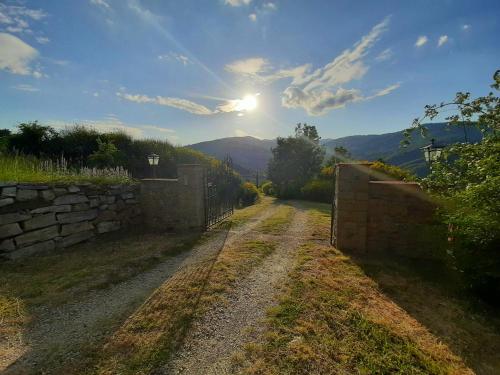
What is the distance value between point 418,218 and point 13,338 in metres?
7.73

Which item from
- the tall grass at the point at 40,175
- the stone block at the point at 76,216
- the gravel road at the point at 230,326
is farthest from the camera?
the stone block at the point at 76,216

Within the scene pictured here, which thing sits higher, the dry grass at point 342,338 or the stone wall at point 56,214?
the stone wall at point 56,214

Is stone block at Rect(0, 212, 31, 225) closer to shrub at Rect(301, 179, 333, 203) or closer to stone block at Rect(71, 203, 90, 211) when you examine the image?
stone block at Rect(71, 203, 90, 211)

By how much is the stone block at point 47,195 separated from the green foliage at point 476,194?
8630 mm

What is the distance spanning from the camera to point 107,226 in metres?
8.22

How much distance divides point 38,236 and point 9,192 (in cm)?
122

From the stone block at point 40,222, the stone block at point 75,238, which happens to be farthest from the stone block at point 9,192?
the stone block at point 75,238

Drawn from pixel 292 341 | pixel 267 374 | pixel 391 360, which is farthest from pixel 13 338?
pixel 391 360

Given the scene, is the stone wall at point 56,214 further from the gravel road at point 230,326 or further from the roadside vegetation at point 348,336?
the roadside vegetation at point 348,336

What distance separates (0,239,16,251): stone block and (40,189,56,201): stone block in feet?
3.91

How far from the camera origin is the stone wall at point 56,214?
577cm

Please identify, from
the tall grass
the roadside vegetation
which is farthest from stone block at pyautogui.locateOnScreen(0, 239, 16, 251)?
the roadside vegetation

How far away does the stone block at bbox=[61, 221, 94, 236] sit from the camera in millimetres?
6938

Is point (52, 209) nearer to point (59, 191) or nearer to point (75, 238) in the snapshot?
point (59, 191)
